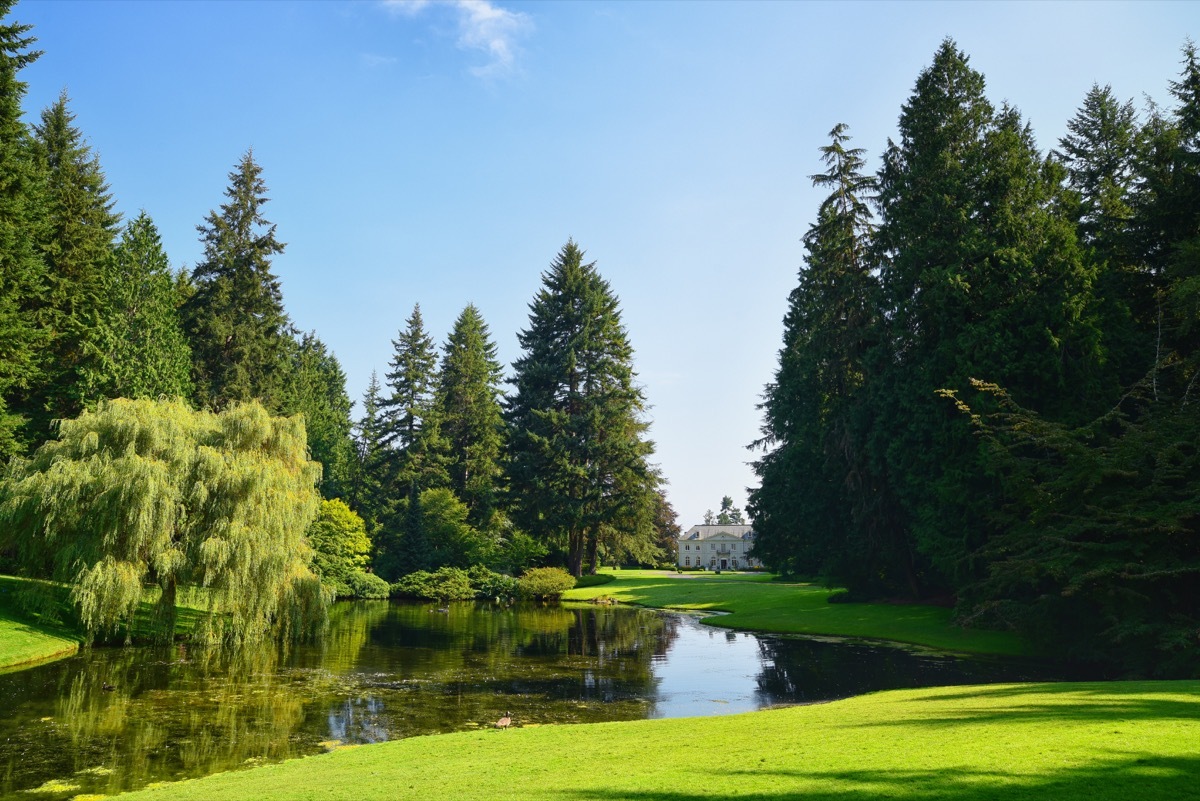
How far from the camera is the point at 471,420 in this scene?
237ft

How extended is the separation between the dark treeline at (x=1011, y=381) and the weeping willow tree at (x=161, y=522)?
23.6 metres

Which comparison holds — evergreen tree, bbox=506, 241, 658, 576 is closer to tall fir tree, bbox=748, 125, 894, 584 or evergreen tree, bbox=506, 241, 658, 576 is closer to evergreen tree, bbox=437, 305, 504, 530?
evergreen tree, bbox=437, 305, 504, 530

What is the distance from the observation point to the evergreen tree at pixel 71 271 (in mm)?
35938

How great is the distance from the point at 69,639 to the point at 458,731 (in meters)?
17.4

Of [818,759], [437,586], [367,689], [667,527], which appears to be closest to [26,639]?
[367,689]

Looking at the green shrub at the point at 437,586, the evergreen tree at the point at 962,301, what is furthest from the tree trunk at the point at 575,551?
the evergreen tree at the point at 962,301

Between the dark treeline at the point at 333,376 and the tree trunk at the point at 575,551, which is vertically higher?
the dark treeline at the point at 333,376

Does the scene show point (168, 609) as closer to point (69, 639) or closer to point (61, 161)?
point (69, 639)

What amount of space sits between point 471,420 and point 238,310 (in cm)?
2721

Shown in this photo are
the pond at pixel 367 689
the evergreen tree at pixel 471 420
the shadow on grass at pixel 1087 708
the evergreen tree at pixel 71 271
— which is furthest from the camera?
the evergreen tree at pixel 471 420

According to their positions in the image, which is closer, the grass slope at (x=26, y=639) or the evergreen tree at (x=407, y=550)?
the grass slope at (x=26, y=639)

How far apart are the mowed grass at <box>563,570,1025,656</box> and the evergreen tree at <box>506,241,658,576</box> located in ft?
19.7

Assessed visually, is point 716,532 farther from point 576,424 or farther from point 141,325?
point 141,325

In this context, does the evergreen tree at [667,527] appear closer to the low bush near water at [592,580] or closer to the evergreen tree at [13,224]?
the low bush near water at [592,580]
